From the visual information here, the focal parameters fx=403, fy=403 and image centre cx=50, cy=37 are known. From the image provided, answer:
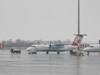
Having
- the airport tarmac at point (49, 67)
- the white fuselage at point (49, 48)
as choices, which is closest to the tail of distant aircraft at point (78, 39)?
the white fuselage at point (49, 48)

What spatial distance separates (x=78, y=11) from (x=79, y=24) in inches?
130

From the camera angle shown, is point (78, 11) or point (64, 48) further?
point (64, 48)

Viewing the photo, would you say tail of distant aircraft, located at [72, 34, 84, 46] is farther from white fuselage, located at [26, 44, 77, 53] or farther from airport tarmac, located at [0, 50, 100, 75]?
airport tarmac, located at [0, 50, 100, 75]

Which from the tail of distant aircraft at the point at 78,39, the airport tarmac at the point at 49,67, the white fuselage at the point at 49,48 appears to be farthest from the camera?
the white fuselage at the point at 49,48

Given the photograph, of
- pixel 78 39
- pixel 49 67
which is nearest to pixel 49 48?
pixel 78 39

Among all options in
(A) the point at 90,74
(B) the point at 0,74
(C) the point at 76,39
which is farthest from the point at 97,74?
(C) the point at 76,39

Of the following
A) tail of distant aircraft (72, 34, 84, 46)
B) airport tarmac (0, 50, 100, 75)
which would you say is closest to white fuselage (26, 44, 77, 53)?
tail of distant aircraft (72, 34, 84, 46)

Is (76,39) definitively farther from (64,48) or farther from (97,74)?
(97,74)

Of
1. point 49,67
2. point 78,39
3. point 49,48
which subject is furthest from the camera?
point 49,48

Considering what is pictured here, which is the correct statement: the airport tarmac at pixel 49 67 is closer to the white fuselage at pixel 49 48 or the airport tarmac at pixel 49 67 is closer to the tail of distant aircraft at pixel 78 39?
the tail of distant aircraft at pixel 78 39

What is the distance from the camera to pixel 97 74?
89.4 feet

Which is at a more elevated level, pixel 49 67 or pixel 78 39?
pixel 78 39

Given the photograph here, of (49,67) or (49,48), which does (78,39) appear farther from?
(49,67)

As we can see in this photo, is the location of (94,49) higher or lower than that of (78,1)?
lower
